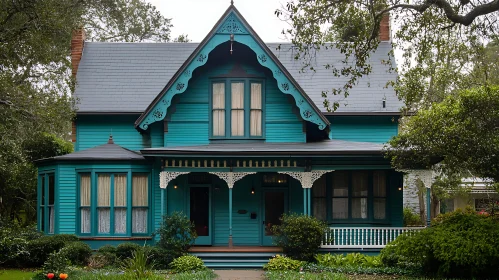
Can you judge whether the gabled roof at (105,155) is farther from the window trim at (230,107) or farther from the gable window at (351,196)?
the gable window at (351,196)

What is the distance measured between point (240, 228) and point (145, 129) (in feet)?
15.2

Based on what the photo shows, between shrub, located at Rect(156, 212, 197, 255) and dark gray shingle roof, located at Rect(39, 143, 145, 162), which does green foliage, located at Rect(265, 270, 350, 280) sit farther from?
dark gray shingle roof, located at Rect(39, 143, 145, 162)

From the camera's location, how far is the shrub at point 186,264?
18047 mm

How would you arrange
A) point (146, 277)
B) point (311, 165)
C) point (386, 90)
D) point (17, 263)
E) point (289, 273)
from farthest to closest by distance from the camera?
point (386, 90), point (311, 165), point (17, 263), point (289, 273), point (146, 277)

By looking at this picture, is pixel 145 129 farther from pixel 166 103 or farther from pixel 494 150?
pixel 494 150

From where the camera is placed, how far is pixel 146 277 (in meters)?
15.4

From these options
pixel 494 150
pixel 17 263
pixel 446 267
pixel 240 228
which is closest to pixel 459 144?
pixel 494 150

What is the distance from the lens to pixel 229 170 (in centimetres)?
2059

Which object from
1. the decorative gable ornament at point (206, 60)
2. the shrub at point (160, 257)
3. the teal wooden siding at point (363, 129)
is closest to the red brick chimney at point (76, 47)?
the decorative gable ornament at point (206, 60)

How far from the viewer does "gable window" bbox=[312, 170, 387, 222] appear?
2273 cm

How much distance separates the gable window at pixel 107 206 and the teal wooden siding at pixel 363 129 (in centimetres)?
838

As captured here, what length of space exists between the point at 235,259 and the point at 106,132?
824 cm

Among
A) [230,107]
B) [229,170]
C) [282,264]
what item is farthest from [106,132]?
[282,264]

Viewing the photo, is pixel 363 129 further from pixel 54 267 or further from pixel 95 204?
pixel 54 267
